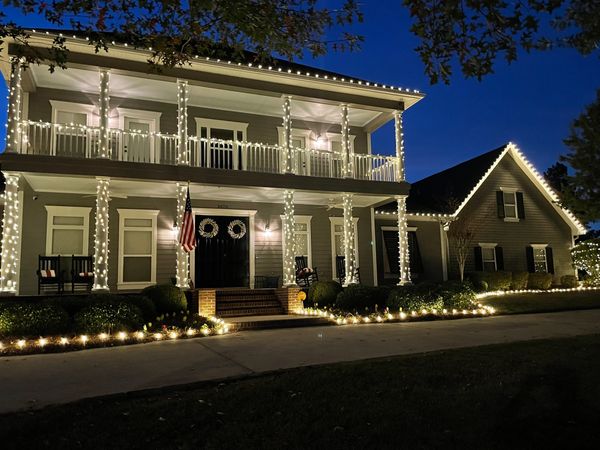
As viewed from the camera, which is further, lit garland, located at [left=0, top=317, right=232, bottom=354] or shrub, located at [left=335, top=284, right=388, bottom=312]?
shrub, located at [left=335, top=284, right=388, bottom=312]

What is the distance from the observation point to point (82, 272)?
42.0 ft

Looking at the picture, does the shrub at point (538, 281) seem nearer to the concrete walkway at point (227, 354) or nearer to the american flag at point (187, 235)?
the concrete walkway at point (227, 354)

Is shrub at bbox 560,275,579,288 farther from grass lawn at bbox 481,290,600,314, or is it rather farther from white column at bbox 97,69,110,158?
white column at bbox 97,69,110,158

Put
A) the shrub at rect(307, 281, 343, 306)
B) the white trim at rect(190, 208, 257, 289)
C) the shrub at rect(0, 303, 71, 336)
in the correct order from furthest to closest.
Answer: the white trim at rect(190, 208, 257, 289) → the shrub at rect(307, 281, 343, 306) → the shrub at rect(0, 303, 71, 336)

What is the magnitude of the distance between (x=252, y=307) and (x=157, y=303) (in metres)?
2.71

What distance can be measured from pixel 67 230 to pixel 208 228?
4.07 meters

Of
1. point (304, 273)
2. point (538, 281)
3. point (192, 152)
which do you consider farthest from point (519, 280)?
point (192, 152)

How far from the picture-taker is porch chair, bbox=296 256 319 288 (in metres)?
15.0

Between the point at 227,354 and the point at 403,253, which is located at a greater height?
the point at 403,253

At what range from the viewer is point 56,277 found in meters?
12.0

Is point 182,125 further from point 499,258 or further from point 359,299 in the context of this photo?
point 499,258

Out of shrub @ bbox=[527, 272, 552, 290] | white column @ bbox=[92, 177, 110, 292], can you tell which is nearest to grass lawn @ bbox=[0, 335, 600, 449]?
white column @ bbox=[92, 177, 110, 292]

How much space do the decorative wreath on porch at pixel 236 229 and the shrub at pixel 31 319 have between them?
6757 millimetres

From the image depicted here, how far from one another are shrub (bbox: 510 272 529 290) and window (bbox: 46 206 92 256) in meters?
16.5
